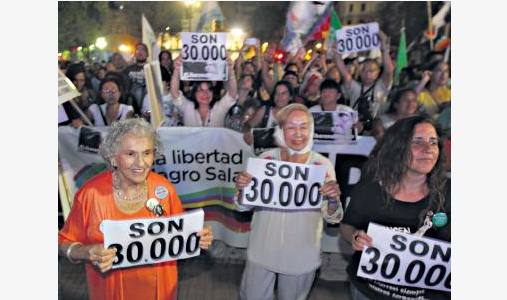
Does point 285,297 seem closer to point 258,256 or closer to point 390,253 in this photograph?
point 258,256

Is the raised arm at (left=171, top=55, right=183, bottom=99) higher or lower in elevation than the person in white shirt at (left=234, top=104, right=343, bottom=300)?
higher

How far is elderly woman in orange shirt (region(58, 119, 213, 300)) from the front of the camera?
2502 mm

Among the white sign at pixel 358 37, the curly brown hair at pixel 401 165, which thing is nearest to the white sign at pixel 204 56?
the white sign at pixel 358 37

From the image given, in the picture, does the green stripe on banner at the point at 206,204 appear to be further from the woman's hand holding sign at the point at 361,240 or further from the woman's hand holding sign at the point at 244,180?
the woman's hand holding sign at the point at 361,240

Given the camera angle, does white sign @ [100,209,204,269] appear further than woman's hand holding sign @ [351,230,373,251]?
No

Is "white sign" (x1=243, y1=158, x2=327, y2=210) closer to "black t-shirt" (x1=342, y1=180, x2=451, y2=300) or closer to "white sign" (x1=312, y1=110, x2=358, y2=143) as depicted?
"black t-shirt" (x1=342, y1=180, x2=451, y2=300)

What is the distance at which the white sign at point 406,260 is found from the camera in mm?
2434

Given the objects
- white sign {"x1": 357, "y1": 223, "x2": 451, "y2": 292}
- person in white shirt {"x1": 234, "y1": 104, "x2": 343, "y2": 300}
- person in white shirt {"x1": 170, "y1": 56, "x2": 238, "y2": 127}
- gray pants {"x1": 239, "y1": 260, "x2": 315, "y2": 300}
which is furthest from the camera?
person in white shirt {"x1": 170, "y1": 56, "x2": 238, "y2": 127}

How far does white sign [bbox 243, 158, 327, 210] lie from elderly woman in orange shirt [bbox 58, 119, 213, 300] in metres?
0.55

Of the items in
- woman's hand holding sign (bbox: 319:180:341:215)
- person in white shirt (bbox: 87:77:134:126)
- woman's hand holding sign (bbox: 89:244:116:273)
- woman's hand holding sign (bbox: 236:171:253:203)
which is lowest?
woman's hand holding sign (bbox: 89:244:116:273)

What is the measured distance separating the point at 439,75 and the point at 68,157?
5215mm

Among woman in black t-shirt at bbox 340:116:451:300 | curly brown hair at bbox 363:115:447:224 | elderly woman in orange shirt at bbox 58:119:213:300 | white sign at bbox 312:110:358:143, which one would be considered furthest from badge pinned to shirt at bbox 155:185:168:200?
white sign at bbox 312:110:358:143

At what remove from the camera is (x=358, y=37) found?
22.4 ft

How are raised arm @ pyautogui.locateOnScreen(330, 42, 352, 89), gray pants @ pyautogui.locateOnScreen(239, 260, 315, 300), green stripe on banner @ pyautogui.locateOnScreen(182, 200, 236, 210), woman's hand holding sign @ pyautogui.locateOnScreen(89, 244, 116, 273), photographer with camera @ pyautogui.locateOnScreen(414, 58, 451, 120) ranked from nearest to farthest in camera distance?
woman's hand holding sign @ pyautogui.locateOnScreen(89, 244, 116, 273) < gray pants @ pyautogui.locateOnScreen(239, 260, 315, 300) < green stripe on banner @ pyautogui.locateOnScreen(182, 200, 236, 210) < photographer with camera @ pyautogui.locateOnScreen(414, 58, 451, 120) < raised arm @ pyautogui.locateOnScreen(330, 42, 352, 89)
